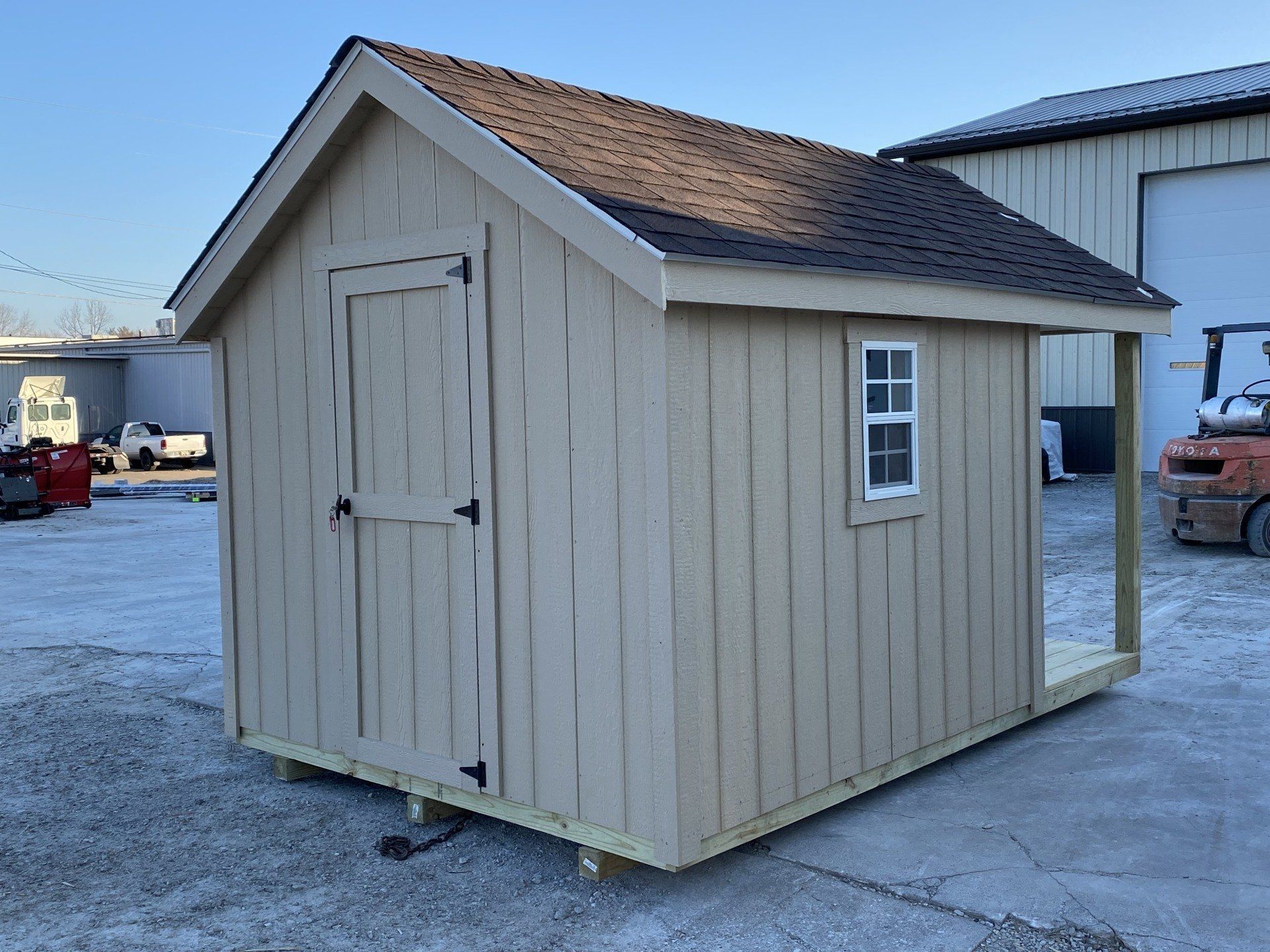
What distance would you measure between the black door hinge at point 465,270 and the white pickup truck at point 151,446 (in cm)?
2985

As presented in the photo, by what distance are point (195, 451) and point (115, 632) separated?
2458cm

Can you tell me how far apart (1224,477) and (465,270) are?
963 cm

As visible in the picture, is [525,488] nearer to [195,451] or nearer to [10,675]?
[10,675]

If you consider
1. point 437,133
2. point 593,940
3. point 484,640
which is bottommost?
point 593,940

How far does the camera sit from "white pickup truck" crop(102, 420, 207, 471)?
3222 cm

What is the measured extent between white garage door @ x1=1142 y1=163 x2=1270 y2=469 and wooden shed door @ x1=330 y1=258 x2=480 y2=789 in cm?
1650

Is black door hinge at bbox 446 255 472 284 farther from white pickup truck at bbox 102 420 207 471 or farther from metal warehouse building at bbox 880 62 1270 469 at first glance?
white pickup truck at bbox 102 420 207 471

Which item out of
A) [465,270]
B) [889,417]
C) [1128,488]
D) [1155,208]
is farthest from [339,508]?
[1155,208]

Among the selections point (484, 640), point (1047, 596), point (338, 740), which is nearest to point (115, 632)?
point (338, 740)

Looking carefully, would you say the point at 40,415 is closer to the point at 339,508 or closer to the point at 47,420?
the point at 47,420

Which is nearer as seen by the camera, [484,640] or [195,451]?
[484,640]

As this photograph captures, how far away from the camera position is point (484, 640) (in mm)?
4715

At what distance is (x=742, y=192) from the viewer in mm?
5031

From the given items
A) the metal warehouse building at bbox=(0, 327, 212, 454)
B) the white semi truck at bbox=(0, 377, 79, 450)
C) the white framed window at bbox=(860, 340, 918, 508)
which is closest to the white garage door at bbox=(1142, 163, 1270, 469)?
the white framed window at bbox=(860, 340, 918, 508)
